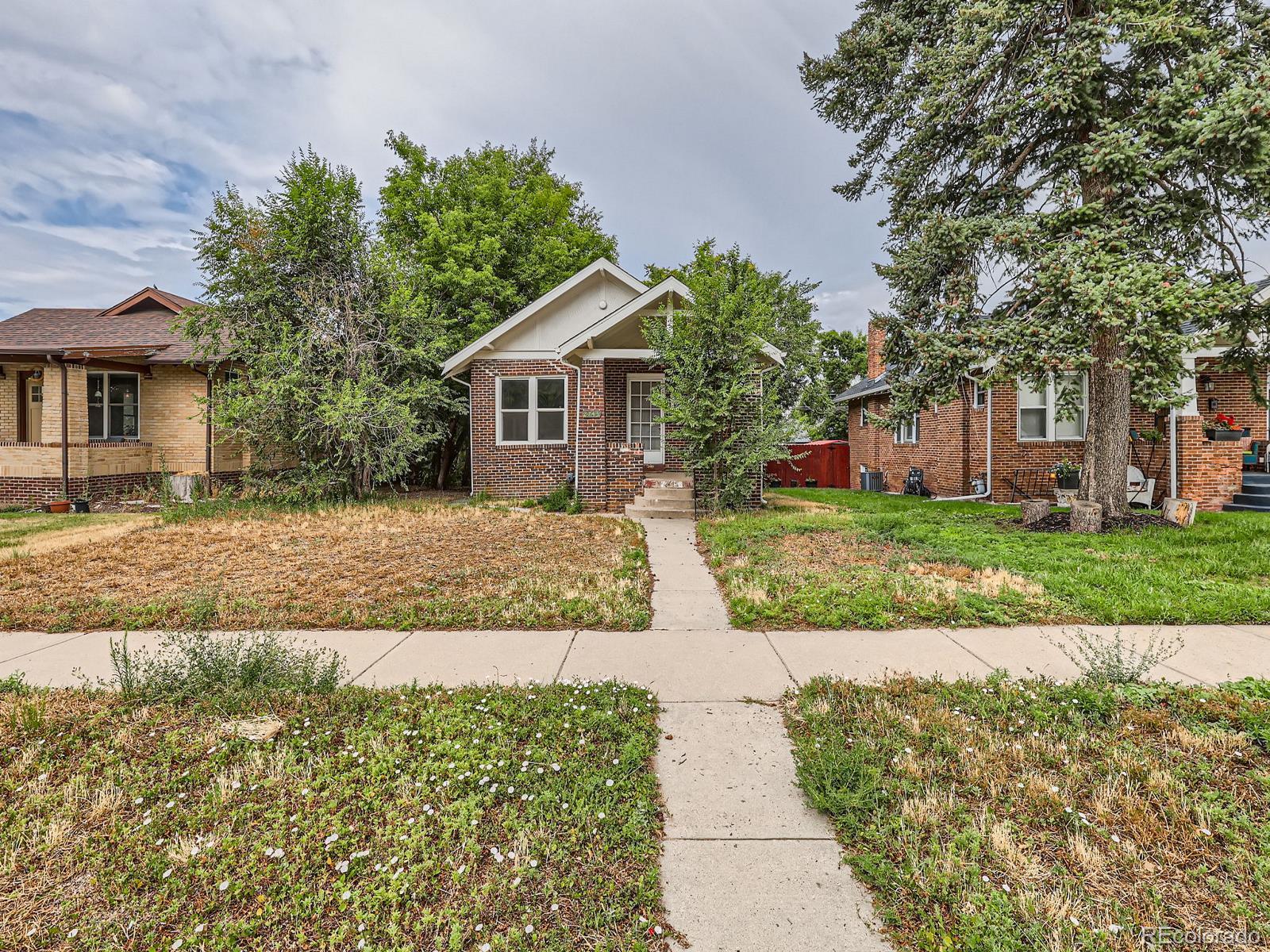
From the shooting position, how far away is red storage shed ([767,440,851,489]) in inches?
824

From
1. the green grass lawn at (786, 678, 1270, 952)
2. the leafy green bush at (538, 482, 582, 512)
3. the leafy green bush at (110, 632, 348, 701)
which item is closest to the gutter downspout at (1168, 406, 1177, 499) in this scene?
the green grass lawn at (786, 678, 1270, 952)

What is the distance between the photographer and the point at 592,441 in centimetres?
1227

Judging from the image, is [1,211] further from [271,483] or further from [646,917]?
[646,917]

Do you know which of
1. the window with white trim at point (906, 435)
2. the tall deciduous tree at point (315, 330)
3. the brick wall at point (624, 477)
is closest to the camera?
the brick wall at point (624, 477)

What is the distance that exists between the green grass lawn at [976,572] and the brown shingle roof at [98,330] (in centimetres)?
1473

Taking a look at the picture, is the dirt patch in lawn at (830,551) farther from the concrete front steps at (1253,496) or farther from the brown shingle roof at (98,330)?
the brown shingle roof at (98,330)

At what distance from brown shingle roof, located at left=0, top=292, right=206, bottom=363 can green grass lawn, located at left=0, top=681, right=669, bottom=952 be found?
46.4 feet

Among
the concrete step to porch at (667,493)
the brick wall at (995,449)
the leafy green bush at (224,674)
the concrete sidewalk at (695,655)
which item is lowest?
the concrete sidewalk at (695,655)

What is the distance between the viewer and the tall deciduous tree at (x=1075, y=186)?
7531 millimetres

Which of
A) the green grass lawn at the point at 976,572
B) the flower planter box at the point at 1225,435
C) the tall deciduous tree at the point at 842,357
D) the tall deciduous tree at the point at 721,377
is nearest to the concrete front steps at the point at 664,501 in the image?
the tall deciduous tree at the point at 721,377

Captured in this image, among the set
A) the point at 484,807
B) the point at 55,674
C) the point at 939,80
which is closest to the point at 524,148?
the point at 939,80

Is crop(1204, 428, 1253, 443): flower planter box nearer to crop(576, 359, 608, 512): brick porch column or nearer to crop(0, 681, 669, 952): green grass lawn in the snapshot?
crop(576, 359, 608, 512): brick porch column

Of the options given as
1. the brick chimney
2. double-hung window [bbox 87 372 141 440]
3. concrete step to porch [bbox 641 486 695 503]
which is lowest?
concrete step to porch [bbox 641 486 695 503]

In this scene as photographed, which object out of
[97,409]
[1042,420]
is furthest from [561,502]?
[97,409]
